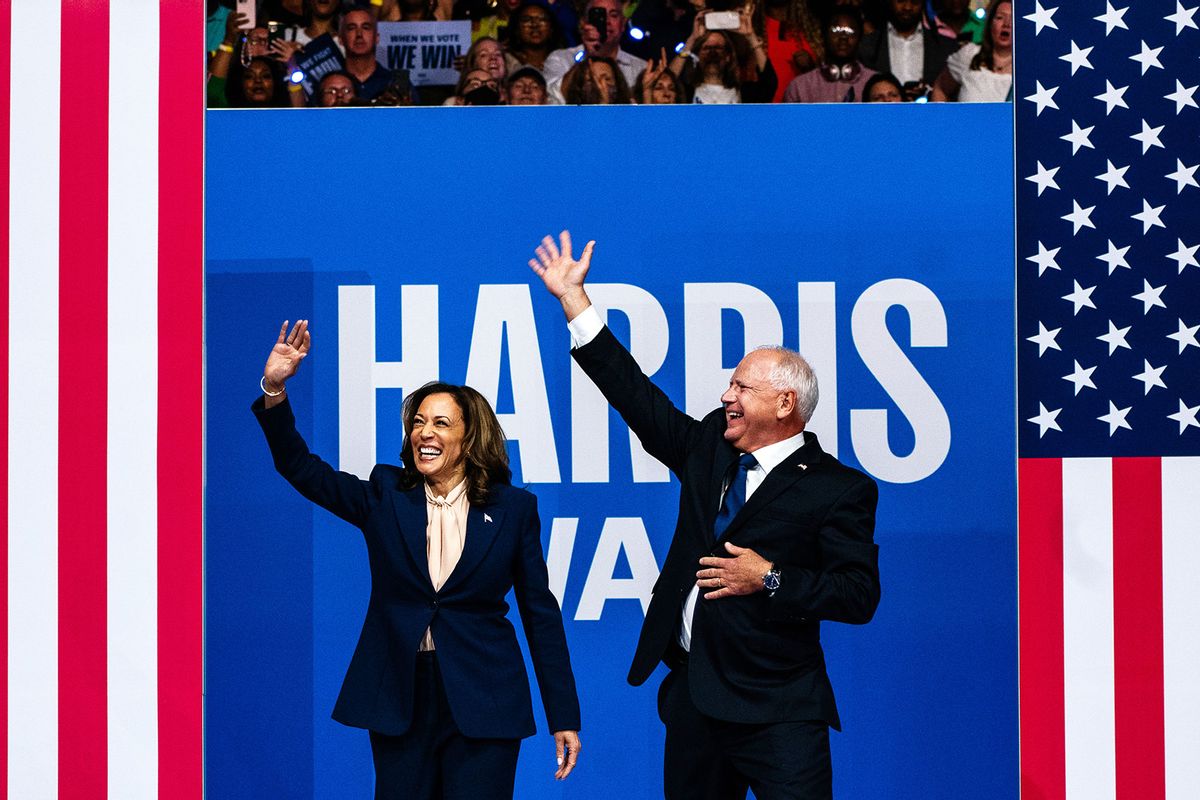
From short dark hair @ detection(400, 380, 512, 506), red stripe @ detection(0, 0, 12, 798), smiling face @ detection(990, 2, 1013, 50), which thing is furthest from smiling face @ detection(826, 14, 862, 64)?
red stripe @ detection(0, 0, 12, 798)

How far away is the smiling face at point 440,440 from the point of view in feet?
10.4

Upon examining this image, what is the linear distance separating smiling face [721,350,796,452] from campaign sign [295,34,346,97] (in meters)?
1.78

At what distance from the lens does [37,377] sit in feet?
13.7

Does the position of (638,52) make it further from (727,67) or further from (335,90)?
(335,90)

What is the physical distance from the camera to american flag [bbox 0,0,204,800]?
4133mm

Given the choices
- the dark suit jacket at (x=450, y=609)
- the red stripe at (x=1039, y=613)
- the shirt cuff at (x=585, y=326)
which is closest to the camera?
the dark suit jacket at (x=450, y=609)

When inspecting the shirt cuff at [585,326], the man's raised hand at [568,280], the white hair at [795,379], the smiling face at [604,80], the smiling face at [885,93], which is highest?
the smiling face at [604,80]

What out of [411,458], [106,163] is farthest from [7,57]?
[411,458]

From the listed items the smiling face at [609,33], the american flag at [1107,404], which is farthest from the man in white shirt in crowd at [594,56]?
the american flag at [1107,404]

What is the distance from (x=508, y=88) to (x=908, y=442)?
1.71 m

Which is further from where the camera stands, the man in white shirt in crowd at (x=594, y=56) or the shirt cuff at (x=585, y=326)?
the man in white shirt in crowd at (x=594, y=56)

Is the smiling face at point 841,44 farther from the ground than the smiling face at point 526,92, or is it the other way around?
the smiling face at point 841,44

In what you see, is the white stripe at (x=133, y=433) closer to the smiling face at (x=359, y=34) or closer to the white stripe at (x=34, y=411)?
the white stripe at (x=34, y=411)

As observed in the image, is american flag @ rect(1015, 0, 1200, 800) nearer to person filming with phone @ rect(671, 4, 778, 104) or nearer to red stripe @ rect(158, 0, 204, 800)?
person filming with phone @ rect(671, 4, 778, 104)
